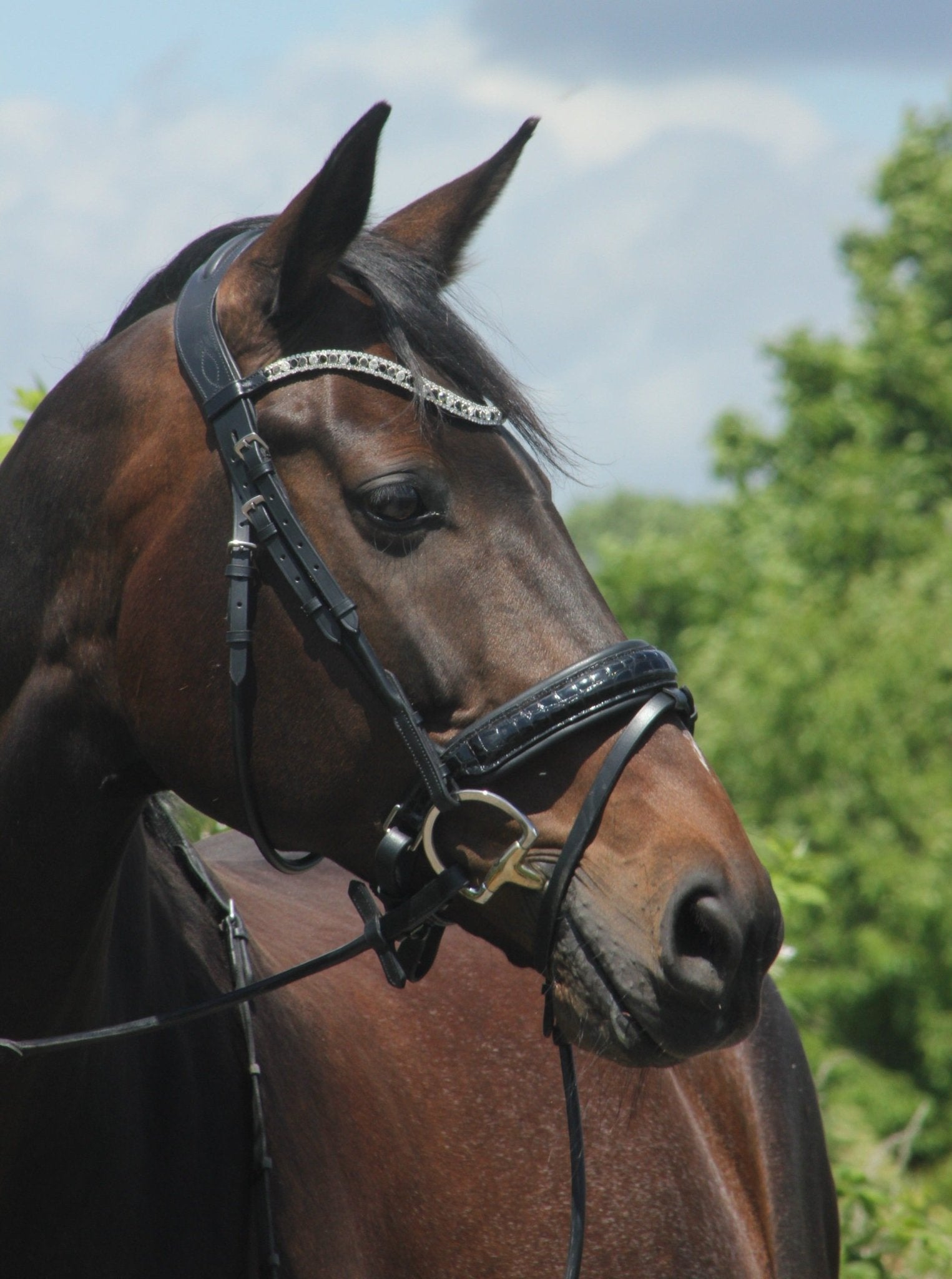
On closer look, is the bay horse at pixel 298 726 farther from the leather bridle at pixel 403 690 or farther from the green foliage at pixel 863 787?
the green foliage at pixel 863 787

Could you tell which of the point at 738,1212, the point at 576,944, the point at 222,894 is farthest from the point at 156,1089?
the point at 738,1212

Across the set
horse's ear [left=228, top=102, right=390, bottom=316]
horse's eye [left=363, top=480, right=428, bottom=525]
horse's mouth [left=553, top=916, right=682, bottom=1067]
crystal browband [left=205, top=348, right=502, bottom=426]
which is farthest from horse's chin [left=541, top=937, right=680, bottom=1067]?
horse's ear [left=228, top=102, right=390, bottom=316]

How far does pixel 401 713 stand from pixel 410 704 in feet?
0.07

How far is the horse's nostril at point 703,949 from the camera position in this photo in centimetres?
169

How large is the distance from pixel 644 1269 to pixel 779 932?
1417 millimetres

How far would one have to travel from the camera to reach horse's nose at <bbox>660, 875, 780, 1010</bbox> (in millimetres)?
1693

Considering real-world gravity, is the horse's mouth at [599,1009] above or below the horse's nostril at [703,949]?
below

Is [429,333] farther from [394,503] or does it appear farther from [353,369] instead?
[394,503]

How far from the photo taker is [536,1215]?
104 inches

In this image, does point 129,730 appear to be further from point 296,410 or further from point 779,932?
point 779,932

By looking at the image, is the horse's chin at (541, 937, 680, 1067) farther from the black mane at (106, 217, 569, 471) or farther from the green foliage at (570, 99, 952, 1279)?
the green foliage at (570, 99, 952, 1279)

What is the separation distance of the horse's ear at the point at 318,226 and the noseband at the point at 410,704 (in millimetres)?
91

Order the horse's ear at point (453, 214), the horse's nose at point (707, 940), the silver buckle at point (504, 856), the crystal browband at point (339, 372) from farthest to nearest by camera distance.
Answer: the horse's ear at point (453, 214) → the crystal browband at point (339, 372) → the silver buckle at point (504, 856) → the horse's nose at point (707, 940)

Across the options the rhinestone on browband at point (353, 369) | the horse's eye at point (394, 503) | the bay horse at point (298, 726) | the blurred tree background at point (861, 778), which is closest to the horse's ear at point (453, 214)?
the bay horse at point (298, 726)
